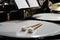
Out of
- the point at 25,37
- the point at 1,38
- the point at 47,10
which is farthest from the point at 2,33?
the point at 47,10

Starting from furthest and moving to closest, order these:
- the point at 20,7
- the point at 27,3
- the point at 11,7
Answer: the point at 11,7 < the point at 27,3 < the point at 20,7

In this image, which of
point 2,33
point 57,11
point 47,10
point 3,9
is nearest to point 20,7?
point 3,9

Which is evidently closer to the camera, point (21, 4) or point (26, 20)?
point (26, 20)

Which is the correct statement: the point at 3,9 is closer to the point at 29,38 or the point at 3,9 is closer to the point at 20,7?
the point at 20,7

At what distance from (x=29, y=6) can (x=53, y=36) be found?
115 cm

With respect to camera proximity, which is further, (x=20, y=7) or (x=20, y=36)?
(x=20, y=7)

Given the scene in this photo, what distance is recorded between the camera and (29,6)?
208 centimetres

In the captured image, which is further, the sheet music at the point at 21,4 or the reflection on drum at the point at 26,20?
the sheet music at the point at 21,4

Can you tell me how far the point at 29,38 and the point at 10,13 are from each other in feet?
4.09

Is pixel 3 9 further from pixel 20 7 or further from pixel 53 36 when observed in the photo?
pixel 53 36

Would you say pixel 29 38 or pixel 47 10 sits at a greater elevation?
pixel 29 38

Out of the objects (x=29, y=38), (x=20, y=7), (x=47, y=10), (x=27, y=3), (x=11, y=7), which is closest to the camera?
(x=29, y=38)

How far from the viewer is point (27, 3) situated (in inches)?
81.1

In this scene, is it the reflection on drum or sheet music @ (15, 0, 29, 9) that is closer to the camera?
the reflection on drum
